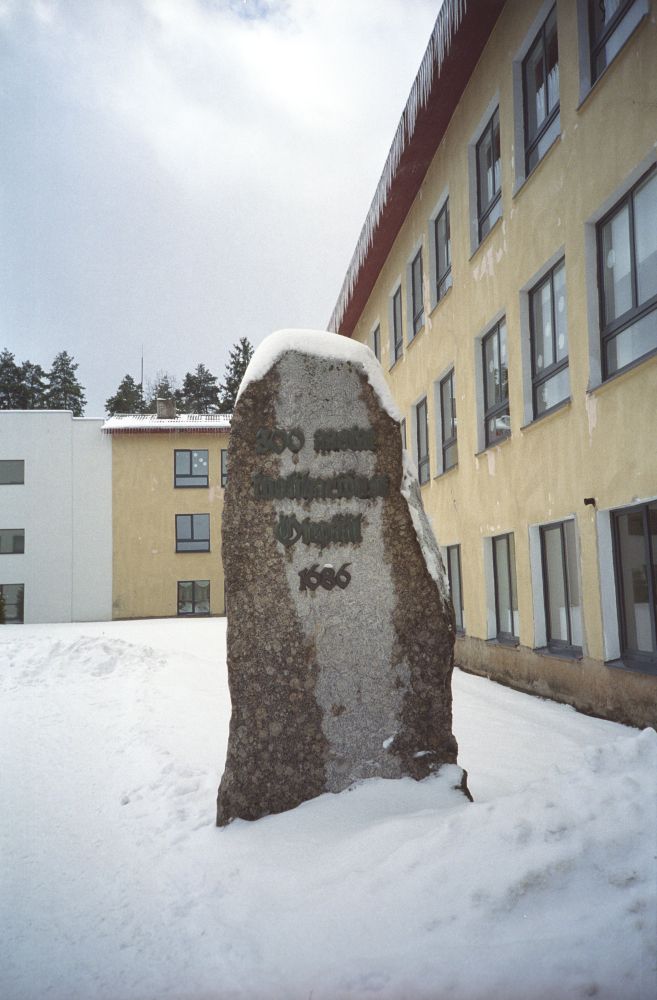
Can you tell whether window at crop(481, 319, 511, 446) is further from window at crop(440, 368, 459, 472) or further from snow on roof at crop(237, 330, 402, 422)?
snow on roof at crop(237, 330, 402, 422)

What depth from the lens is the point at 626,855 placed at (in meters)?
3.13

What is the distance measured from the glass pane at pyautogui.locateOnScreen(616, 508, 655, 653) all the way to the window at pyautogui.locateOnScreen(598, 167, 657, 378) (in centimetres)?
157

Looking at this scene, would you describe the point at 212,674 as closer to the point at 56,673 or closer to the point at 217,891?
the point at 56,673

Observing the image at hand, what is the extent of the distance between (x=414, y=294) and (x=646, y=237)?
29.5 feet

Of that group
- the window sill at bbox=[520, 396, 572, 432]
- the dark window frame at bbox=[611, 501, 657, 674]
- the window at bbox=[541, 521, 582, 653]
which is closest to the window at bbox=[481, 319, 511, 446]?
Result: the window sill at bbox=[520, 396, 572, 432]

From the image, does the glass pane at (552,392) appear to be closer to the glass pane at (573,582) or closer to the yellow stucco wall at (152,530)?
the glass pane at (573,582)

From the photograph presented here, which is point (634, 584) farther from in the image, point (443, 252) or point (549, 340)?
point (443, 252)

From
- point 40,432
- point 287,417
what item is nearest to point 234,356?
point 40,432

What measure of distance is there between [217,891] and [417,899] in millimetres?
1065

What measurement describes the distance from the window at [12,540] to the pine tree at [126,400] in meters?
29.7

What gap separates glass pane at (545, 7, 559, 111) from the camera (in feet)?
29.8

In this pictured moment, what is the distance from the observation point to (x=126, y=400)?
→ 6031 centimetres

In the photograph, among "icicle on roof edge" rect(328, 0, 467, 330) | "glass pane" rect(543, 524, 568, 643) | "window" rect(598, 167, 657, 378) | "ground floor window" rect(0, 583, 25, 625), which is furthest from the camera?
"ground floor window" rect(0, 583, 25, 625)

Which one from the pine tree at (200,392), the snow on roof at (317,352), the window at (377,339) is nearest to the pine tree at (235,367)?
the pine tree at (200,392)
